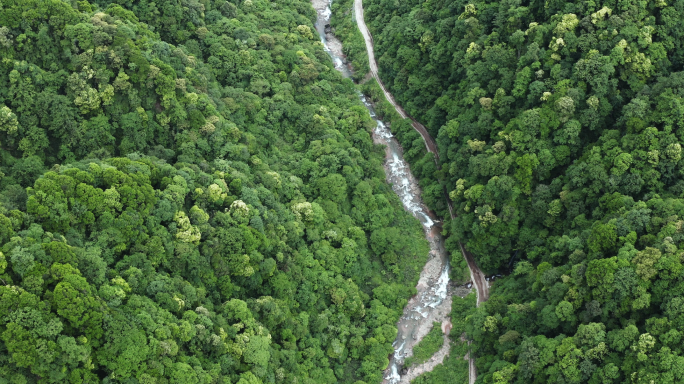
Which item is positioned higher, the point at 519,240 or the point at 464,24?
the point at 464,24

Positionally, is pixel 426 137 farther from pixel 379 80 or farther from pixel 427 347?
pixel 427 347

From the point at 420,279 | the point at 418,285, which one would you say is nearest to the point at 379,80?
the point at 420,279

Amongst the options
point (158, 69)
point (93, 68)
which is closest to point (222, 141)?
point (158, 69)

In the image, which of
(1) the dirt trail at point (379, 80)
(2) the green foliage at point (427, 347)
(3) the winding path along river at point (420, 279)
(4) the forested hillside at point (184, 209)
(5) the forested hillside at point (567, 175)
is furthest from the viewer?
(1) the dirt trail at point (379, 80)

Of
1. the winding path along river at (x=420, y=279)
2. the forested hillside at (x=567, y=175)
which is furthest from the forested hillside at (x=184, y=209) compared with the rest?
the forested hillside at (x=567, y=175)

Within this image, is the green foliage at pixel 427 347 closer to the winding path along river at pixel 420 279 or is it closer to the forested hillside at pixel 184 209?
the winding path along river at pixel 420 279

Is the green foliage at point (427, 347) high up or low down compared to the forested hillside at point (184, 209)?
down

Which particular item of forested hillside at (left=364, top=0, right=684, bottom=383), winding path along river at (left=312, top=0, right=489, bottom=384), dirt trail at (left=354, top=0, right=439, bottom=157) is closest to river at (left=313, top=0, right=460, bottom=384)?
winding path along river at (left=312, top=0, right=489, bottom=384)

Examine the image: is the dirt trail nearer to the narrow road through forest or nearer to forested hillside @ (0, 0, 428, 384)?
the narrow road through forest

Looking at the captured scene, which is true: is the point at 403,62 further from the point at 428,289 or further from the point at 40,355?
the point at 40,355
